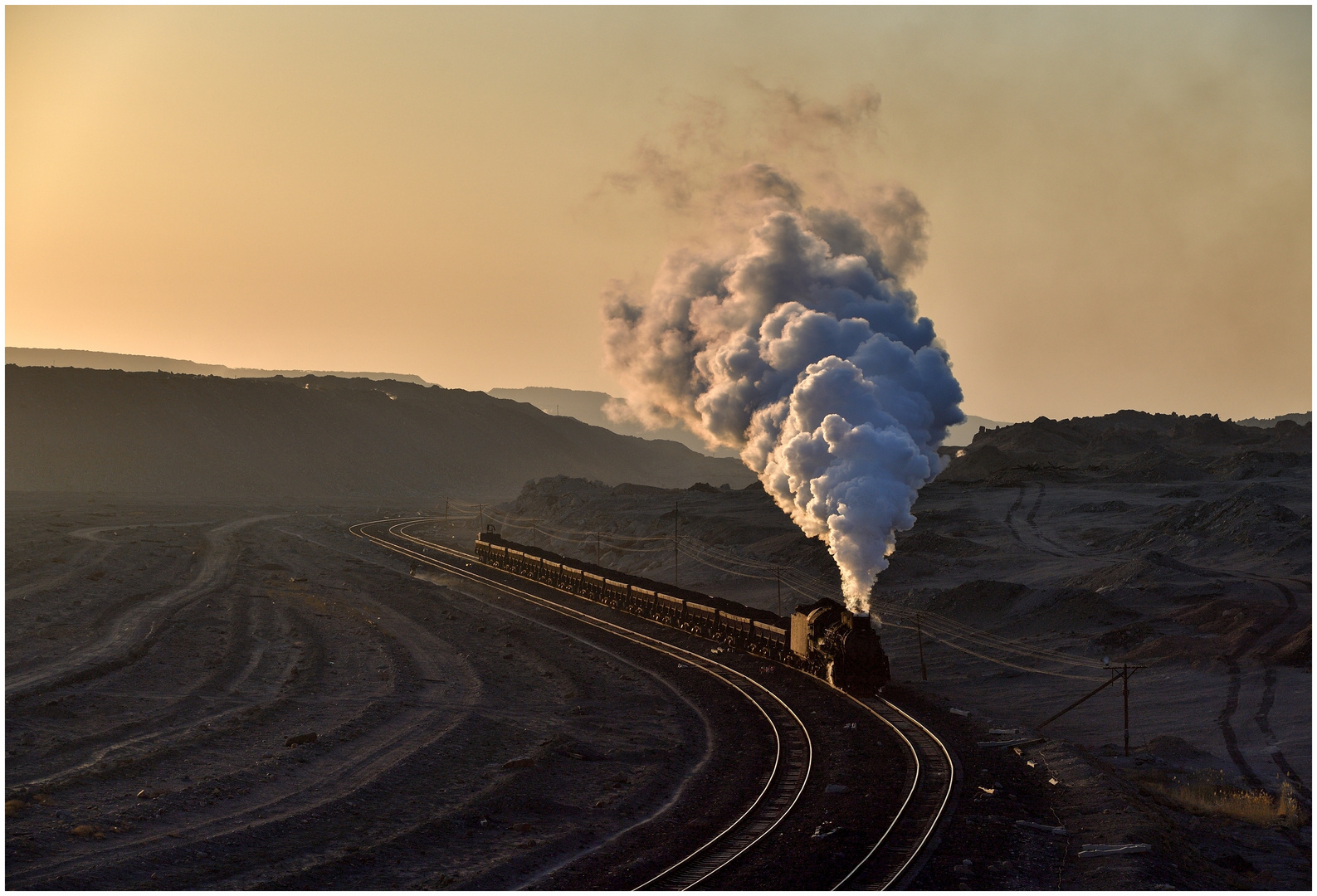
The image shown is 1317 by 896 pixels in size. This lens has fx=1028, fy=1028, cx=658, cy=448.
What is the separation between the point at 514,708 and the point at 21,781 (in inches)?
600

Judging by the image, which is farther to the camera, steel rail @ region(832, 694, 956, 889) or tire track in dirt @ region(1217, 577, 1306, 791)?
tire track in dirt @ region(1217, 577, 1306, 791)

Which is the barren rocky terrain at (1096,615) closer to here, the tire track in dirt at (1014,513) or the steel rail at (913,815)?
the tire track in dirt at (1014,513)

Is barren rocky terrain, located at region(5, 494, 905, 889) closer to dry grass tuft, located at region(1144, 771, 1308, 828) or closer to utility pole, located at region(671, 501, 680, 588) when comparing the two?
dry grass tuft, located at region(1144, 771, 1308, 828)

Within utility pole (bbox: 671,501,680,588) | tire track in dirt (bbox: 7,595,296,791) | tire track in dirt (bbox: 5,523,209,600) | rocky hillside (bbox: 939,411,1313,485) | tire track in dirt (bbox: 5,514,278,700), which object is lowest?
tire track in dirt (bbox: 7,595,296,791)

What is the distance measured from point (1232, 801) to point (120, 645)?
4153 centimetres

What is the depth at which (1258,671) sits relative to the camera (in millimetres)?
40906

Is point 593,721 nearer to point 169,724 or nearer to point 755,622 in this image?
point 755,622

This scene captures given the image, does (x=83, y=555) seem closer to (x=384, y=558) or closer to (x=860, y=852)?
(x=384, y=558)

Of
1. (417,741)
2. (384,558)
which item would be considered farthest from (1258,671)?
(384,558)

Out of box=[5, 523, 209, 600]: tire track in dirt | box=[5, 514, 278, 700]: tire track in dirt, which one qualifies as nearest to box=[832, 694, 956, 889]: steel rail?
box=[5, 514, 278, 700]: tire track in dirt

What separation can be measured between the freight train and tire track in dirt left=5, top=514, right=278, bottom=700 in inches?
870

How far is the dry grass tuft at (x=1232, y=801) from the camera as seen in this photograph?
25172 mm

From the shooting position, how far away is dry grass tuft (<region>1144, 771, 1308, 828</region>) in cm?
2517

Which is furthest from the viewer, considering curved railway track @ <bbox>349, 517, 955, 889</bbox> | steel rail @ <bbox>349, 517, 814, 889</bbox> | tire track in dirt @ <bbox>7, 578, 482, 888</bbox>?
tire track in dirt @ <bbox>7, 578, 482, 888</bbox>
